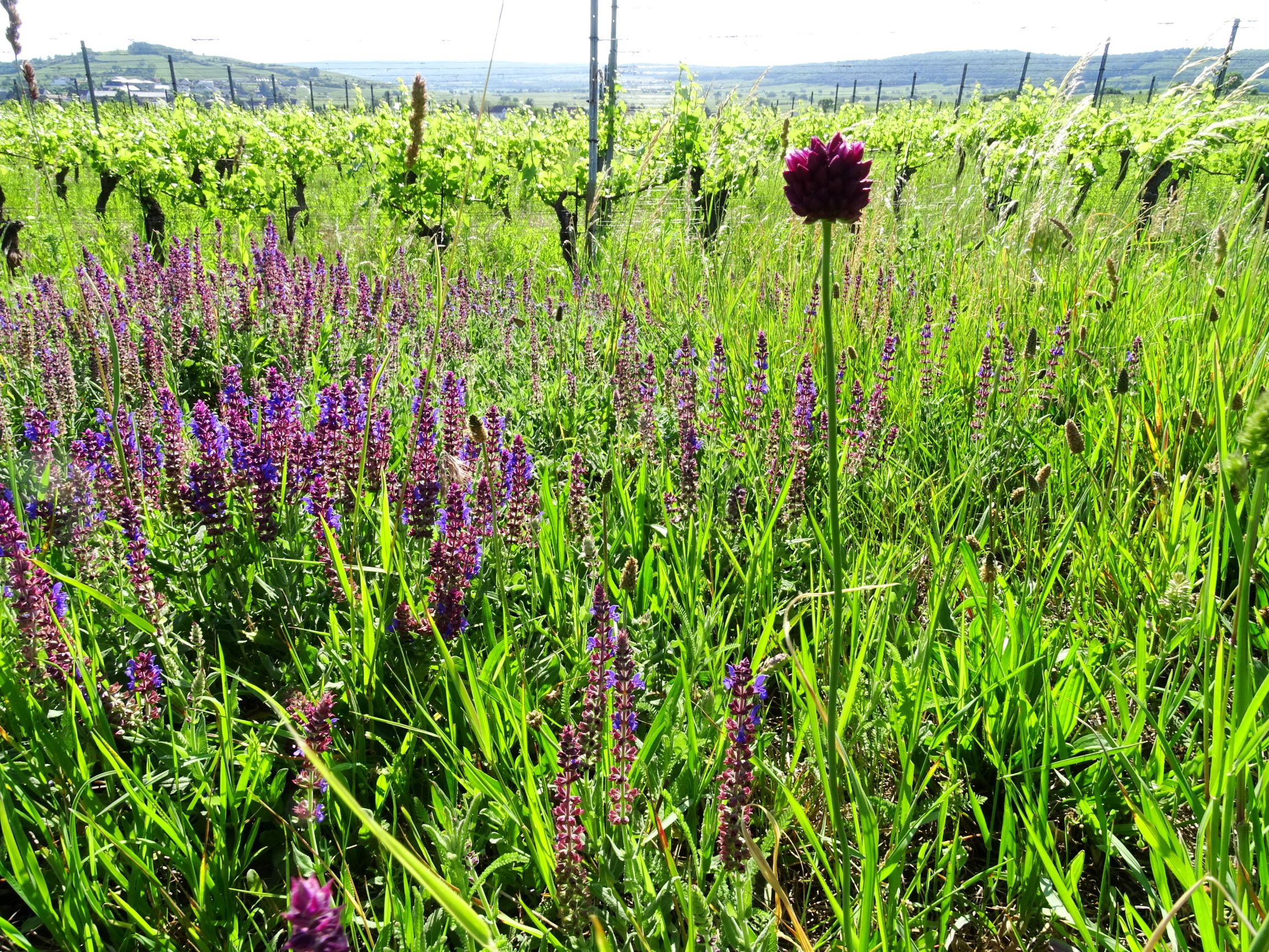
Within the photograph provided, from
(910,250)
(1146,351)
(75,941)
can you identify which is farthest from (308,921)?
(910,250)

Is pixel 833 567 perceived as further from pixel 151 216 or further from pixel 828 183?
pixel 151 216

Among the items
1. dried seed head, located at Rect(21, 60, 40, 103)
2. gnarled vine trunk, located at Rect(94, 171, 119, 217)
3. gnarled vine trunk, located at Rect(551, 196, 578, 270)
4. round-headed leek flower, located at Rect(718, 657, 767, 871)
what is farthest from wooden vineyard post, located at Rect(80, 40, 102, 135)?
round-headed leek flower, located at Rect(718, 657, 767, 871)

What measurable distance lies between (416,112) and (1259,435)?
1.62 meters

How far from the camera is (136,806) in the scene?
1.39 meters

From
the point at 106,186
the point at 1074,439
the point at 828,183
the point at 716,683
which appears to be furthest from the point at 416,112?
the point at 106,186

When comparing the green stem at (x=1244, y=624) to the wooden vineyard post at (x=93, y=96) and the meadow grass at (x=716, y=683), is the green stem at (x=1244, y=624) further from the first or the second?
the wooden vineyard post at (x=93, y=96)

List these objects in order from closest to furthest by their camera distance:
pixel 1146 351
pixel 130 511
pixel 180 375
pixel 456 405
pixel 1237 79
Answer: pixel 130 511
pixel 456 405
pixel 1146 351
pixel 1237 79
pixel 180 375

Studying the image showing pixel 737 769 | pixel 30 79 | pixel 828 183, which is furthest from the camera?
pixel 30 79

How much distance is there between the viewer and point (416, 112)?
66.4 inches

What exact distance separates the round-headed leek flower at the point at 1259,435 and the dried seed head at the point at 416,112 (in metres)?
1.51

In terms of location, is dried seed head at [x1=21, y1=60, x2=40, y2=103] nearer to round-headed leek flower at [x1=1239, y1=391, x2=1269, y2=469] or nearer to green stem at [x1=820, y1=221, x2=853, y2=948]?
green stem at [x1=820, y1=221, x2=853, y2=948]

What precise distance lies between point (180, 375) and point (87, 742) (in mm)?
3009

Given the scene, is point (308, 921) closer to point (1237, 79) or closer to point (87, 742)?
point (87, 742)

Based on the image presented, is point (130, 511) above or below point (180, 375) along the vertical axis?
above
